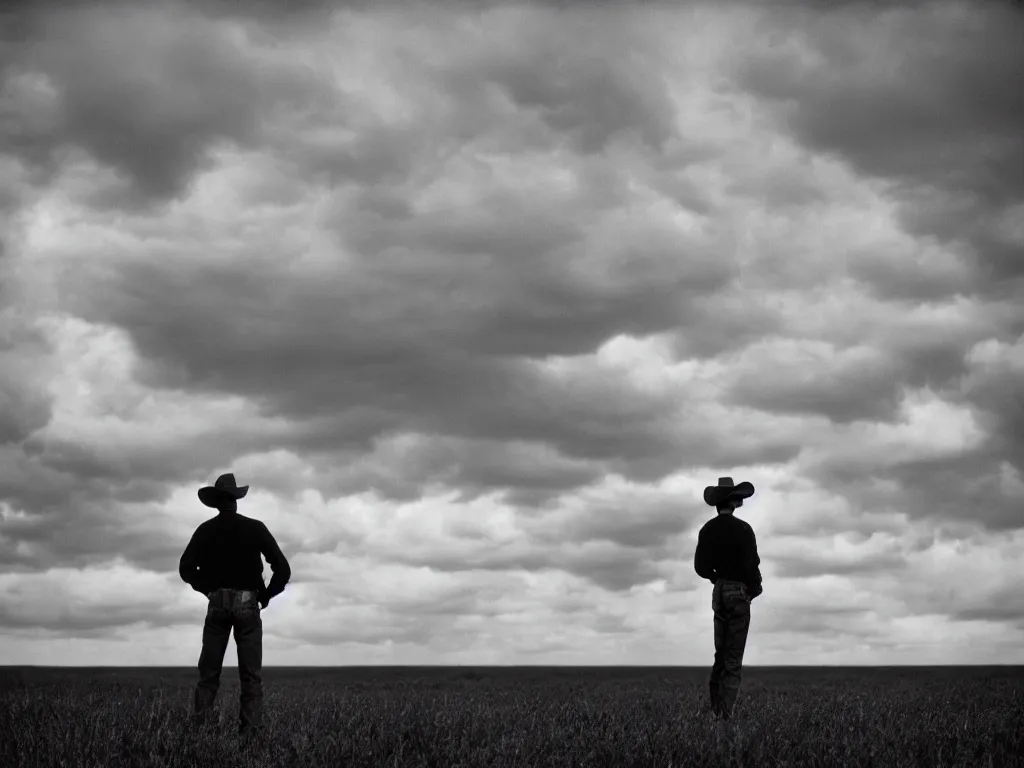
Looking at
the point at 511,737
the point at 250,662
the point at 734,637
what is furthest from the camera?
the point at 734,637

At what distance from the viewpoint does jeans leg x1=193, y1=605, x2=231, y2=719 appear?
8.91 metres

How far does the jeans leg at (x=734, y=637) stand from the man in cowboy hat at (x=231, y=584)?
503 centimetres

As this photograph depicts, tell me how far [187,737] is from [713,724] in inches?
176

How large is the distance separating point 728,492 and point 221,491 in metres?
5.67

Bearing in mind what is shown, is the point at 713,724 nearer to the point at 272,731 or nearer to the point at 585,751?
the point at 585,751

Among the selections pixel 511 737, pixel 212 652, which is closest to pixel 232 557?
pixel 212 652

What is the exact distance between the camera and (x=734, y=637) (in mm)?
10945

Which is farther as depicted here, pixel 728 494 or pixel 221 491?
pixel 728 494

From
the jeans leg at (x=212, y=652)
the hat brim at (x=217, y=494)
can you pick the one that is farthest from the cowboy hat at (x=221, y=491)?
the jeans leg at (x=212, y=652)

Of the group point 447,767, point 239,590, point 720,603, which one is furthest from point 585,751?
point 720,603

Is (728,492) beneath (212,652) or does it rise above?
above

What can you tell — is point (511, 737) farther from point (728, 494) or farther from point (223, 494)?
point (728, 494)

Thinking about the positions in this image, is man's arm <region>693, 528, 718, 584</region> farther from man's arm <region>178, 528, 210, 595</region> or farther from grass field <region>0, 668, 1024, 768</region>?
man's arm <region>178, 528, 210, 595</region>

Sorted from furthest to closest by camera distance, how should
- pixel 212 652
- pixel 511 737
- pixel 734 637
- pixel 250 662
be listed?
pixel 734 637 < pixel 212 652 < pixel 250 662 < pixel 511 737
